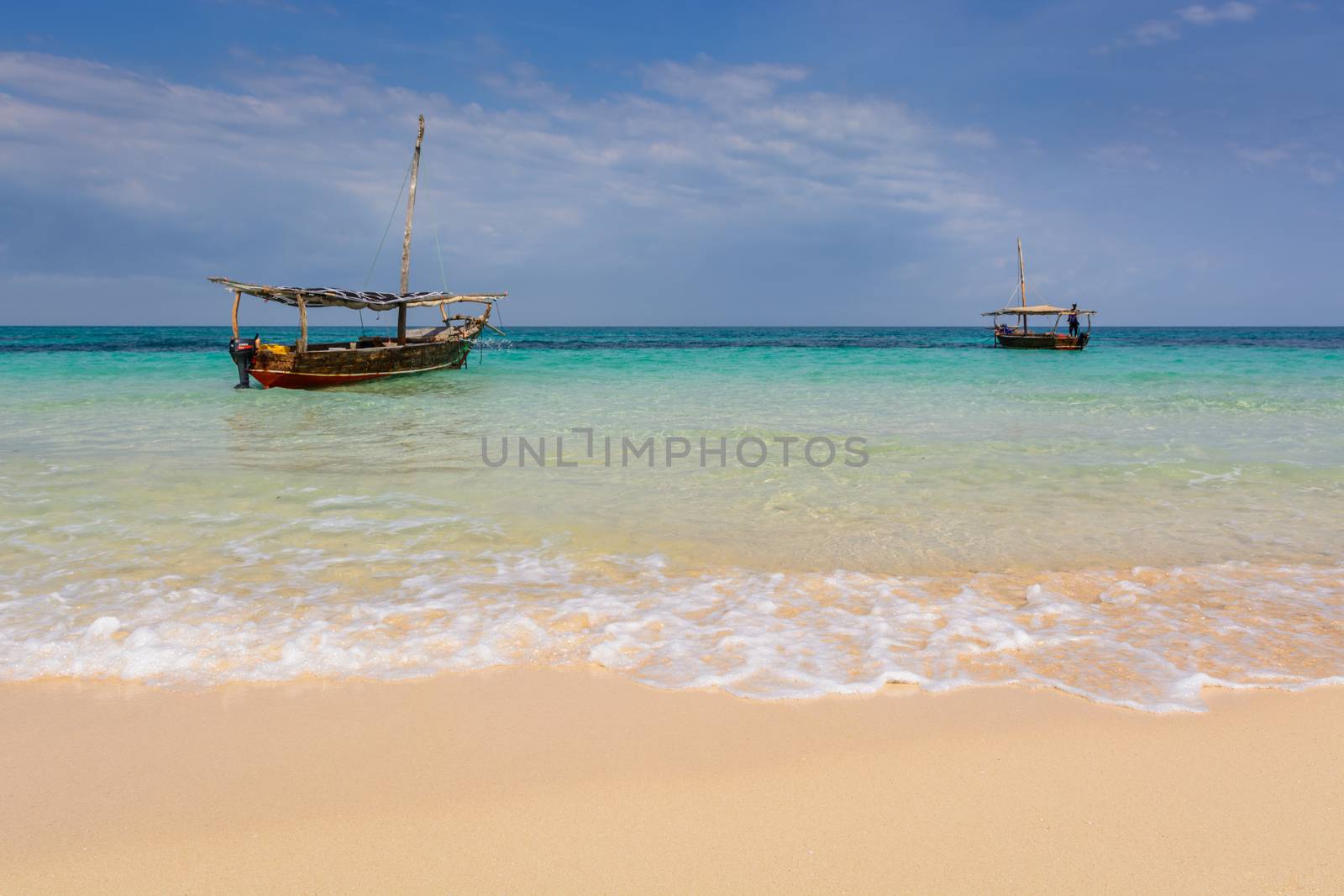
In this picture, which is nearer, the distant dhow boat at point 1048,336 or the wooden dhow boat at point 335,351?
the wooden dhow boat at point 335,351

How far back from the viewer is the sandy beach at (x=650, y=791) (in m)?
2.22

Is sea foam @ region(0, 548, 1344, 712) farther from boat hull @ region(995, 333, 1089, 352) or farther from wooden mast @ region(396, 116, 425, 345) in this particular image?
boat hull @ region(995, 333, 1089, 352)

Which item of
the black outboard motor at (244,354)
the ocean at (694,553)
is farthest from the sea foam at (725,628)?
the black outboard motor at (244,354)

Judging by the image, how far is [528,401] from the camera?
60.1 ft

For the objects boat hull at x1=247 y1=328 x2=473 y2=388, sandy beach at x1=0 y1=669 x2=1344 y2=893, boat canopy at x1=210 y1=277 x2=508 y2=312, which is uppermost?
boat canopy at x1=210 y1=277 x2=508 y2=312

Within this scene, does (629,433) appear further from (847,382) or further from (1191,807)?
(847,382)

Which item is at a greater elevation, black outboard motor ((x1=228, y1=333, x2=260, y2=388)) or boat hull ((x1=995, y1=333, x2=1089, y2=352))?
boat hull ((x1=995, y1=333, x2=1089, y2=352))

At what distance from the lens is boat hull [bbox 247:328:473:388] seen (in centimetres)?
2139

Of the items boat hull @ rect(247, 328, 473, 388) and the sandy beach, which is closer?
the sandy beach

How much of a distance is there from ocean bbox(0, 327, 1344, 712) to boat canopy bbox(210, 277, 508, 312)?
976 cm

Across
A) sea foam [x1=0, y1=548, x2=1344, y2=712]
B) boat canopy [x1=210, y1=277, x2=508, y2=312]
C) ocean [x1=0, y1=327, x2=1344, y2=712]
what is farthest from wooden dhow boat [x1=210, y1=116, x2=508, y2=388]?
sea foam [x1=0, y1=548, x2=1344, y2=712]

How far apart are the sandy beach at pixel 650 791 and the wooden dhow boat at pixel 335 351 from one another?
66.4 feet

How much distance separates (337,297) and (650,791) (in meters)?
23.7

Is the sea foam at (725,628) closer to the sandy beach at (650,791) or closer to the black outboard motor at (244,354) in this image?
the sandy beach at (650,791)
